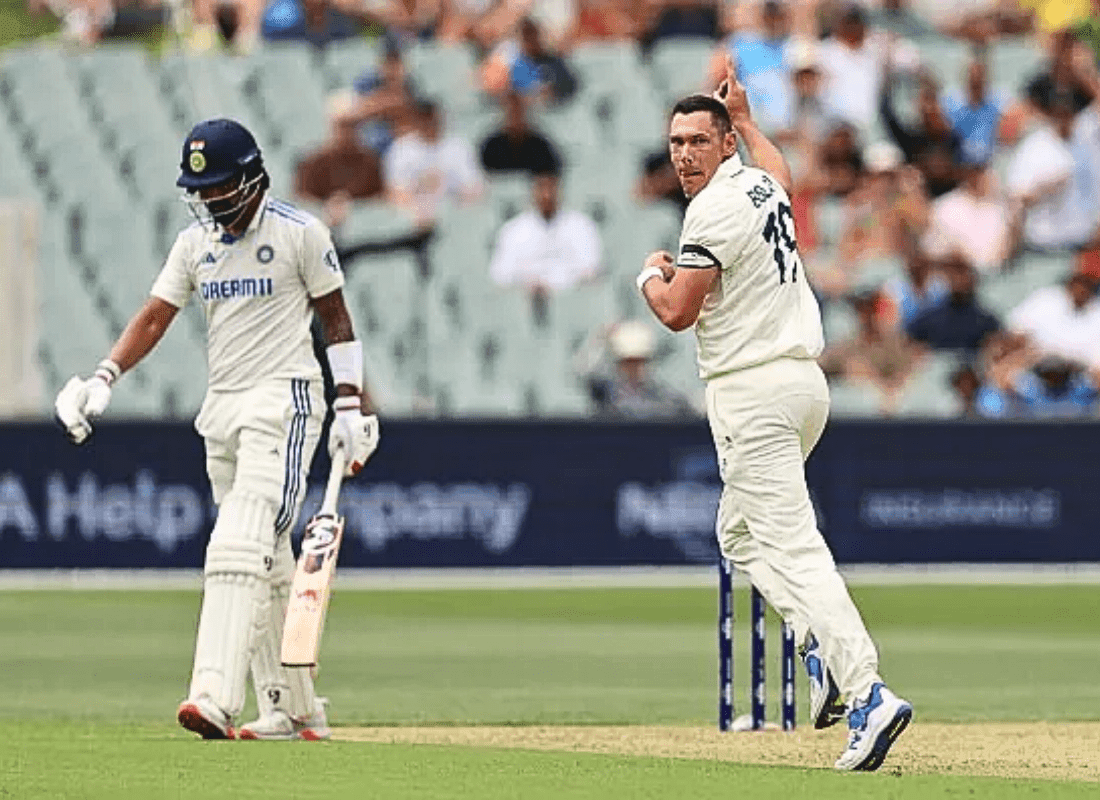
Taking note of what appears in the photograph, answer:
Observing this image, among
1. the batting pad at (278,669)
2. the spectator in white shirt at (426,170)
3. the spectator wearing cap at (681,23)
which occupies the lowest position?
the batting pad at (278,669)

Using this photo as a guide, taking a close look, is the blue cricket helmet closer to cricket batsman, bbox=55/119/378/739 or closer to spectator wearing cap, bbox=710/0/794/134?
cricket batsman, bbox=55/119/378/739

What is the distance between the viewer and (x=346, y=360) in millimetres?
9805

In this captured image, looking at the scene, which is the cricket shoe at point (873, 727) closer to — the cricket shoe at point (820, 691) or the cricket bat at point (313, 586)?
the cricket shoe at point (820, 691)

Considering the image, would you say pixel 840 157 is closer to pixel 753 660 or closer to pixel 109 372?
pixel 753 660

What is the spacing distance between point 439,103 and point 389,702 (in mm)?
10140

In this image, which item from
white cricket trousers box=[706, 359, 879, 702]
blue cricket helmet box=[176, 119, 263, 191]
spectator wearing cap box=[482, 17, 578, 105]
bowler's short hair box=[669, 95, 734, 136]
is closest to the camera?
white cricket trousers box=[706, 359, 879, 702]

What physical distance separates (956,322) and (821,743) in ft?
35.3

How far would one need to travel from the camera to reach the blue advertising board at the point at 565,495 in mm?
18656

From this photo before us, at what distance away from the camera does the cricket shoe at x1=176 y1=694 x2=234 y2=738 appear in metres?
9.19

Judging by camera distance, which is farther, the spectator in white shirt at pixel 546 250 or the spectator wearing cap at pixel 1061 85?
the spectator wearing cap at pixel 1061 85

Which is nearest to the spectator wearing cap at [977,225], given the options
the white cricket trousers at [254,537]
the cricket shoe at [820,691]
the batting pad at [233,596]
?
the white cricket trousers at [254,537]

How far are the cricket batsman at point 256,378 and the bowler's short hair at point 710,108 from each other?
1635mm

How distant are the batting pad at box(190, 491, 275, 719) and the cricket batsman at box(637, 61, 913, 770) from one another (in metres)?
1.73

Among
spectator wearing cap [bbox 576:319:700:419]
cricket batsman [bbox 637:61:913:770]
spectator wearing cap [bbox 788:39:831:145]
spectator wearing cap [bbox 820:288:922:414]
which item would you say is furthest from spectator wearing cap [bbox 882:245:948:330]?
cricket batsman [bbox 637:61:913:770]
